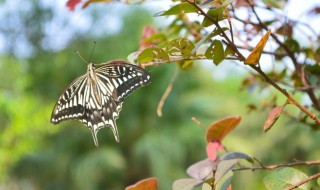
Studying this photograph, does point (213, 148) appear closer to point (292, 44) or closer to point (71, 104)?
point (292, 44)

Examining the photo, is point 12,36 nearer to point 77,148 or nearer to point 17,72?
point 17,72

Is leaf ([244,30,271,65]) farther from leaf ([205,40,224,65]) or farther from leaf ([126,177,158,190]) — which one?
leaf ([126,177,158,190])

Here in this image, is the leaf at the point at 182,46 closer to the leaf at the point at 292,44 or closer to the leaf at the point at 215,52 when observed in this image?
the leaf at the point at 215,52

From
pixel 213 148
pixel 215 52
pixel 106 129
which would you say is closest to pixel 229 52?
pixel 215 52

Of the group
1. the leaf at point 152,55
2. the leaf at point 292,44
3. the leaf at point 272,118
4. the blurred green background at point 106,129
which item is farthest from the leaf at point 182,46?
the blurred green background at point 106,129

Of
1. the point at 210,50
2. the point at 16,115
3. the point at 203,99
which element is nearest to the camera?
the point at 210,50

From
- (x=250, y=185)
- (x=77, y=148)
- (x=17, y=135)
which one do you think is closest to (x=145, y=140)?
(x=77, y=148)

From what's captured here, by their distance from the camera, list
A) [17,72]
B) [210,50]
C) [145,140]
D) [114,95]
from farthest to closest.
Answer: [17,72]
[145,140]
[114,95]
[210,50]
